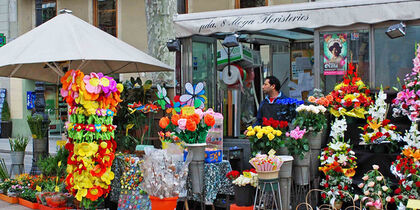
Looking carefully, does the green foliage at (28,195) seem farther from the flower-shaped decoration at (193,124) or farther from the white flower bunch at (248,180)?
the white flower bunch at (248,180)

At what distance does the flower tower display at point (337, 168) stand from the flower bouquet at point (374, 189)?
0.24 metres

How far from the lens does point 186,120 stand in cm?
644

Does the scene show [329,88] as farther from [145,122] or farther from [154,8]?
[154,8]

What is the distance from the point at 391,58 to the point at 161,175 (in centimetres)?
407

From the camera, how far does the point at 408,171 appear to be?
563 centimetres

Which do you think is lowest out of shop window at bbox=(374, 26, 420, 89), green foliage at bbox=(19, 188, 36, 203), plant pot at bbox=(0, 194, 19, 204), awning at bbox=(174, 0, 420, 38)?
plant pot at bbox=(0, 194, 19, 204)

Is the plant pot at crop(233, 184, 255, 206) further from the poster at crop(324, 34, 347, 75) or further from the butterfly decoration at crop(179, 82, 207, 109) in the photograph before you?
the poster at crop(324, 34, 347, 75)

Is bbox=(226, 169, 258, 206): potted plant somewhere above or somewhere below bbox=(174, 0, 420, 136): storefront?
below

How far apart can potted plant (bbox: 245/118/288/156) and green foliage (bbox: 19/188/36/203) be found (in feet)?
12.8

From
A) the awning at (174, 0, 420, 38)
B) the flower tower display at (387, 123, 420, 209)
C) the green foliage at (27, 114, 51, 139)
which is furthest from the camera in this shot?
the green foliage at (27, 114, 51, 139)

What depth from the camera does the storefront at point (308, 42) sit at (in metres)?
7.61

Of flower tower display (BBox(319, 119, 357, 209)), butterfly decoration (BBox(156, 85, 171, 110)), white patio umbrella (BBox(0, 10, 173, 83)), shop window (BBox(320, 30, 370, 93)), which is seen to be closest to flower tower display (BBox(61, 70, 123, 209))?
white patio umbrella (BBox(0, 10, 173, 83))

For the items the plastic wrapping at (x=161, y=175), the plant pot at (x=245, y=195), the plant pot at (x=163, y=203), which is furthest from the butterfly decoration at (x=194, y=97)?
the plant pot at (x=163, y=203)

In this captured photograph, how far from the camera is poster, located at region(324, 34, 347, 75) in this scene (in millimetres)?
8227
